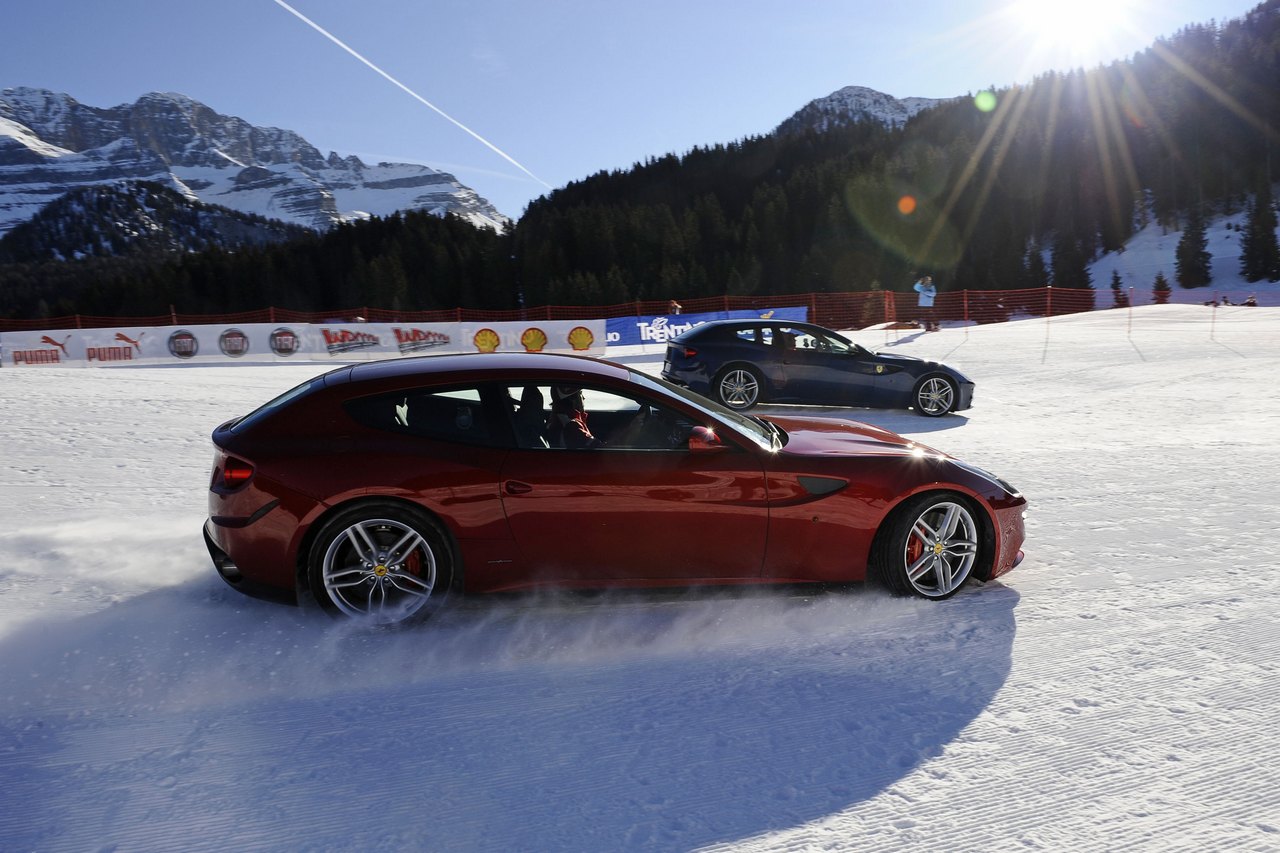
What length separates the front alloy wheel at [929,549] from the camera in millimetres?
3959

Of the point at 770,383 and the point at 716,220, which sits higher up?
the point at 716,220

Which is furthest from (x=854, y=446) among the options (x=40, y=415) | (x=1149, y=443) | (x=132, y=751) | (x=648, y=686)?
(x=40, y=415)

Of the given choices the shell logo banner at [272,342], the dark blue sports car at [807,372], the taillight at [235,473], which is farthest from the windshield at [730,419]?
the shell logo banner at [272,342]

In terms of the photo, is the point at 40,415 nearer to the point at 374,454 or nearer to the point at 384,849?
the point at 374,454

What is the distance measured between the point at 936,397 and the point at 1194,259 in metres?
73.1

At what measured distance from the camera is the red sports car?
3684 millimetres

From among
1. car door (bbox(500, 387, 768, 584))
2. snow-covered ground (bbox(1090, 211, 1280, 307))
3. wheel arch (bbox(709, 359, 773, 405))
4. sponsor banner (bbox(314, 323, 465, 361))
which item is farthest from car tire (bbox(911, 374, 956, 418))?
snow-covered ground (bbox(1090, 211, 1280, 307))

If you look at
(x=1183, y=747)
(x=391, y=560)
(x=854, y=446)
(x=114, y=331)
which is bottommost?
(x=1183, y=747)

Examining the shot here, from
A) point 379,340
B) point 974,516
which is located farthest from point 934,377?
point 379,340

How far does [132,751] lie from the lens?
2816 millimetres

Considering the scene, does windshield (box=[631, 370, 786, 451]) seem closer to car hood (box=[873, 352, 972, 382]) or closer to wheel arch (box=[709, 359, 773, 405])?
wheel arch (box=[709, 359, 773, 405])

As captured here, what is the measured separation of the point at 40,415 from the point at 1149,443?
11354mm

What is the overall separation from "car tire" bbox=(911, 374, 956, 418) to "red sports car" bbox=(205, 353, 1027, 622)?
678 cm

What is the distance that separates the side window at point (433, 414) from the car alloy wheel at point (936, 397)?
26.1 feet
